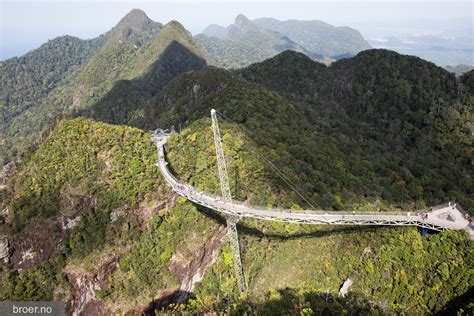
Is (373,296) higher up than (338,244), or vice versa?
(338,244)

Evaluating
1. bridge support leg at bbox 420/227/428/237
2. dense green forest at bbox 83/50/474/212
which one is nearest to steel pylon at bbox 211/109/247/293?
dense green forest at bbox 83/50/474/212

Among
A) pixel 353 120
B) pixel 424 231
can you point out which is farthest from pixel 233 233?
pixel 353 120

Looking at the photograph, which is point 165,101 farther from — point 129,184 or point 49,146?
point 129,184

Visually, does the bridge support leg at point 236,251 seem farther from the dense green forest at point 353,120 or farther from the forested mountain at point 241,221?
the dense green forest at point 353,120

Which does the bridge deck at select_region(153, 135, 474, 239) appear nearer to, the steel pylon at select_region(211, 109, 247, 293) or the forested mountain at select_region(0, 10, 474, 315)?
the steel pylon at select_region(211, 109, 247, 293)

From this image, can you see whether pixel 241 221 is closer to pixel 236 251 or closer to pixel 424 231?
pixel 236 251

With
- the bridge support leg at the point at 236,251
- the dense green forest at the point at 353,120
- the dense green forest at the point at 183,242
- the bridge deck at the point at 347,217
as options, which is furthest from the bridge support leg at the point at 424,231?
the bridge support leg at the point at 236,251

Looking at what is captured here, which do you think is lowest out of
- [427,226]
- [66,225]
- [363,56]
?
[66,225]

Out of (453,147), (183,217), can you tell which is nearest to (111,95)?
(183,217)
